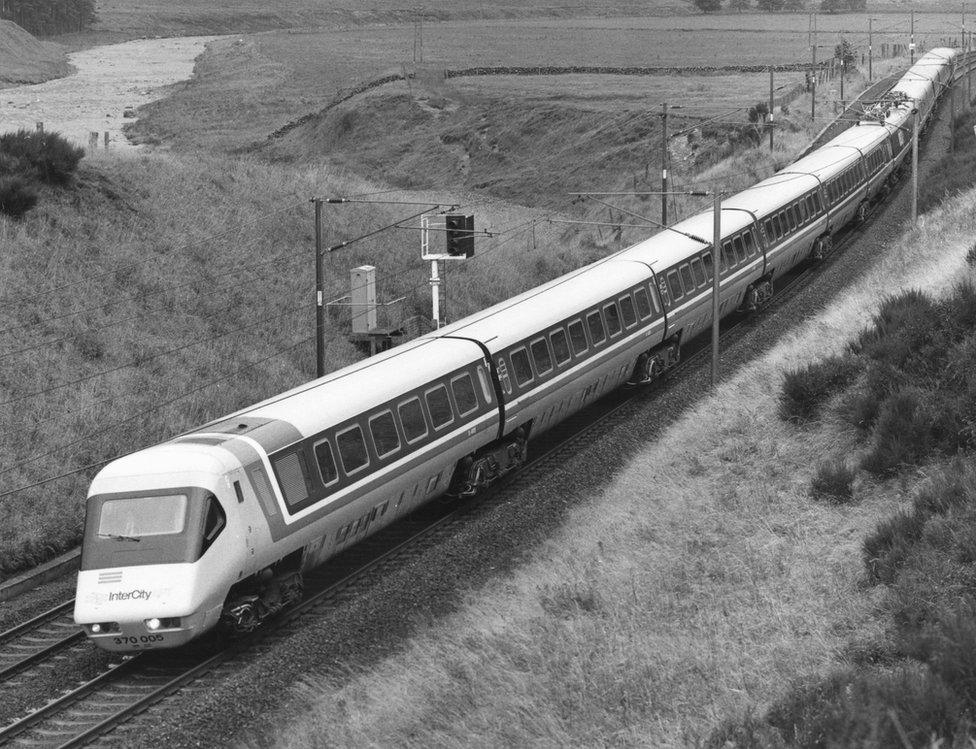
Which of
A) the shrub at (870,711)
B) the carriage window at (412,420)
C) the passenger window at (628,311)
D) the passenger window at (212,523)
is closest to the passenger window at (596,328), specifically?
the passenger window at (628,311)

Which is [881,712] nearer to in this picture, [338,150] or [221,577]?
[221,577]

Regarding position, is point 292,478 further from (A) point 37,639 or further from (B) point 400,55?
(B) point 400,55

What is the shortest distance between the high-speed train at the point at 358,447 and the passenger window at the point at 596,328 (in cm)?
4

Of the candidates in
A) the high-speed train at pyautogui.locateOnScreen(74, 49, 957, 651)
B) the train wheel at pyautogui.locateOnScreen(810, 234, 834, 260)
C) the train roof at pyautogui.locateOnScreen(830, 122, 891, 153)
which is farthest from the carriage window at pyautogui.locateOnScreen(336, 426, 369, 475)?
the train roof at pyautogui.locateOnScreen(830, 122, 891, 153)

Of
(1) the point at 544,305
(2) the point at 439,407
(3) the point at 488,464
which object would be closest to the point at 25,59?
(1) the point at 544,305

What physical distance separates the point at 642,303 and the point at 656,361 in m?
1.91

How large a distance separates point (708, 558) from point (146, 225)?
23.8 m

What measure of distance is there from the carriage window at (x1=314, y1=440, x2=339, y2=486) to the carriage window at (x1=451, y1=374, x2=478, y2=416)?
362 cm

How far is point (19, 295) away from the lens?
29766mm

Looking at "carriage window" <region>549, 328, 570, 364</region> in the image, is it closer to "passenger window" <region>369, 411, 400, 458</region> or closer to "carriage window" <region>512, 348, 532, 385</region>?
"carriage window" <region>512, 348, 532, 385</region>

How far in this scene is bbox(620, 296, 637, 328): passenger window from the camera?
90.6 ft

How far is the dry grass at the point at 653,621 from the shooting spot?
13164 mm

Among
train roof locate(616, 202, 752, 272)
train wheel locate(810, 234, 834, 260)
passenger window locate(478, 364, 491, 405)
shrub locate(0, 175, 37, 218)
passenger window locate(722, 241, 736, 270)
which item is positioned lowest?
train wheel locate(810, 234, 834, 260)

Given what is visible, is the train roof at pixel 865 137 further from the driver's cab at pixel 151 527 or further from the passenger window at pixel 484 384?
the driver's cab at pixel 151 527
